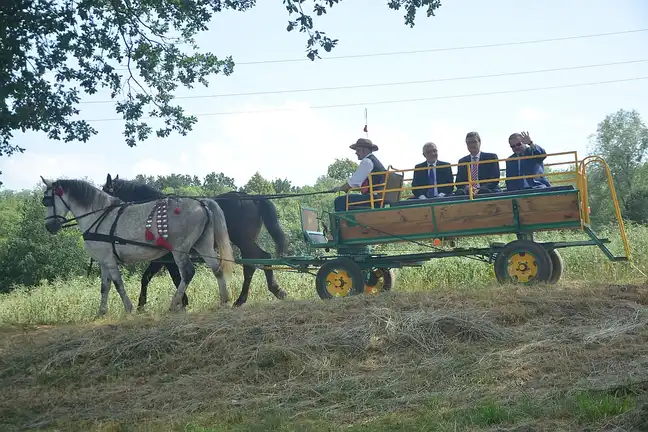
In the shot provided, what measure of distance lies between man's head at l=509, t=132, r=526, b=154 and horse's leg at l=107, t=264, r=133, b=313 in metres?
6.33

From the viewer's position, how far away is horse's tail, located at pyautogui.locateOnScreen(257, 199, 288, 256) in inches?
467

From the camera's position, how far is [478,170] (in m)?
10.1

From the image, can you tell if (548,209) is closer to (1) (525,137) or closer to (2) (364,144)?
(1) (525,137)

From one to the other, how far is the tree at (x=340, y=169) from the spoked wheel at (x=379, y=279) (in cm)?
3759

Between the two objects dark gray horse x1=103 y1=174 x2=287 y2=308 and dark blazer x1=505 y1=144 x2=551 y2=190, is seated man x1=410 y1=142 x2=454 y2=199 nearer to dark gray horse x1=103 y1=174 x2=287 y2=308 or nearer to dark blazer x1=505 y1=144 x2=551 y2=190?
dark blazer x1=505 y1=144 x2=551 y2=190

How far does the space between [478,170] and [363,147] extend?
1.74 meters

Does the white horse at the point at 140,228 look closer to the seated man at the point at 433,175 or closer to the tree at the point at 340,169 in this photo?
the seated man at the point at 433,175

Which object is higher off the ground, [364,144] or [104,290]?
[364,144]

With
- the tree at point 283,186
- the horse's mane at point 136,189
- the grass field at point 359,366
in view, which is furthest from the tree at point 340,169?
the grass field at point 359,366

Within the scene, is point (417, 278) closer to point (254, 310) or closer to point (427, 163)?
point (427, 163)

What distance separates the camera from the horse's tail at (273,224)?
38.9 ft

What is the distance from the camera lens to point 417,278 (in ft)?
41.7

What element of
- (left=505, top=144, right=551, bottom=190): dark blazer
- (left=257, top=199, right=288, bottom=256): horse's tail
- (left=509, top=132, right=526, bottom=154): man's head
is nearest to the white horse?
(left=257, top=199, right=288, bottom=256): horse's tail

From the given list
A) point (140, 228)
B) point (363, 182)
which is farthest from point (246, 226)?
point (363, 182)
